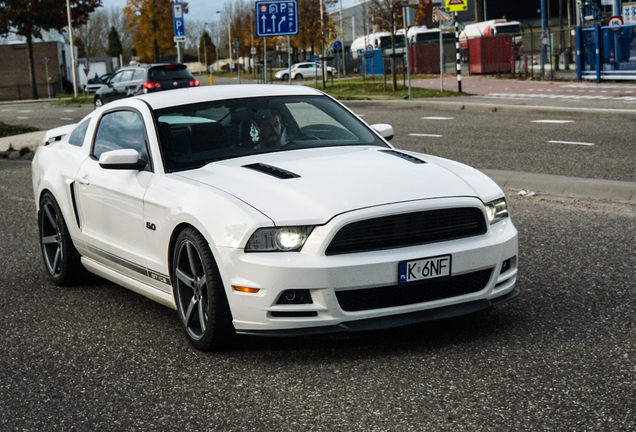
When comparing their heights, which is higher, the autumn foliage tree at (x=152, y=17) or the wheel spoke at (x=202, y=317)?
the autumn foliage tree at (x=152, y=17)

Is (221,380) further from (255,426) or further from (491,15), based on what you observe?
(491,15)

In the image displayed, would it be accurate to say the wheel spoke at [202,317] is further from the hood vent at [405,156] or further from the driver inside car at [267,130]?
the hood vent at [405,156]

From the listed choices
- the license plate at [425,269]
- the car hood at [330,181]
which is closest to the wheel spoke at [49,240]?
the car hood at [330,181]

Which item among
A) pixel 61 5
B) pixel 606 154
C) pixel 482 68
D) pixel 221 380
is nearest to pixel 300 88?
pixel 221 380

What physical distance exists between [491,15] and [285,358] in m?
77.9

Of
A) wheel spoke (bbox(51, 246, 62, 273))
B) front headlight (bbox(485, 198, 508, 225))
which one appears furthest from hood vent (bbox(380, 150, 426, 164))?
wheel spoke (bbox(51, 246, 62, 273))

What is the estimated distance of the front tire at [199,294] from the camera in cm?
449

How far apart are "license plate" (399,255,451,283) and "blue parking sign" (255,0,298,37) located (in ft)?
63.4

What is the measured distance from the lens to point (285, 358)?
14.9 feet

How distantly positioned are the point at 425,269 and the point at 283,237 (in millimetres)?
700

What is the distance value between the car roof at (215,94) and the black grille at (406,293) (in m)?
1.97

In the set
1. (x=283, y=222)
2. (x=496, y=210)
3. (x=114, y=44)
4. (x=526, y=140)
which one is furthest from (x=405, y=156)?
(x=114, y=44)

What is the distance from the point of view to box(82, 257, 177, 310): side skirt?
5125mm

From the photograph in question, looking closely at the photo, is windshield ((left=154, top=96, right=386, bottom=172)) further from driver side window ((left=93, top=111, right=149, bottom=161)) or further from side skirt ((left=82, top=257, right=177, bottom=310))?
side skirt ((left=82, top=257, right=177, bottom=310))
